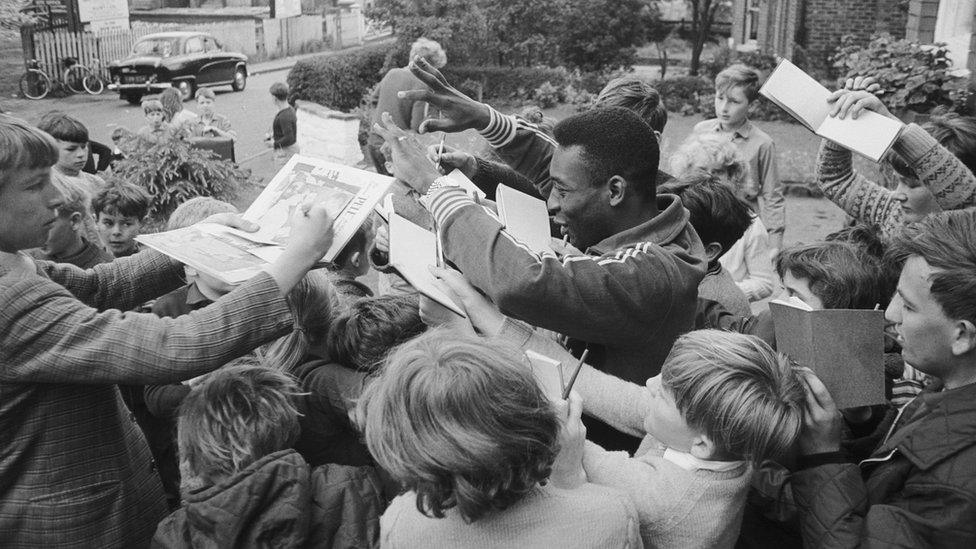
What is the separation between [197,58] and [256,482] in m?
22.7

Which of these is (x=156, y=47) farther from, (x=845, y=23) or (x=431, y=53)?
(x=845, y=23)

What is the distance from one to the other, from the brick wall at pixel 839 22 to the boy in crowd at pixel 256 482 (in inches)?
642

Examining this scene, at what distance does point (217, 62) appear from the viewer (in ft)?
77.8

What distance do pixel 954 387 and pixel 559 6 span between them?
2018 centimetres

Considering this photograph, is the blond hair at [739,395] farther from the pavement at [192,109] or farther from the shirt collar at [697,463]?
the pavement at [192,109]

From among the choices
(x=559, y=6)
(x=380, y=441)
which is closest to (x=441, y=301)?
(x=380, y=441)

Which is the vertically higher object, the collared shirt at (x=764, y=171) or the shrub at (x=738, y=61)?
the collared shirt at (x=764, y=171)

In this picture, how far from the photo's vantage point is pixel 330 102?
18.0 metres

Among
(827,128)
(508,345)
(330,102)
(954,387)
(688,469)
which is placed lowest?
(330,102)

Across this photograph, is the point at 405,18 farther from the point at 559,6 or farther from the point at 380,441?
the point at 380,441

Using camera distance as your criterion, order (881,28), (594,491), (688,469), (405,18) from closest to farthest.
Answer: (594,491) → (688,469) → (881,28) → (405,18)

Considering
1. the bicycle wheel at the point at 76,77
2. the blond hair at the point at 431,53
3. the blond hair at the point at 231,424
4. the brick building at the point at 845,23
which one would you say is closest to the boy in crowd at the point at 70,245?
the blond hair at the point at 231,424

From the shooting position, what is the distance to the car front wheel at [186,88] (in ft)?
72.6

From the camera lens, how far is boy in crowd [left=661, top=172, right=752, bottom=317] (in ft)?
11.2
